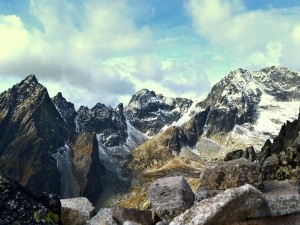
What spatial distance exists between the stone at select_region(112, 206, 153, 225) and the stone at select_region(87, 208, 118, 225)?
308 millimetres

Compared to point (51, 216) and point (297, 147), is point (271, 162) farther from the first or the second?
point (51, 216)

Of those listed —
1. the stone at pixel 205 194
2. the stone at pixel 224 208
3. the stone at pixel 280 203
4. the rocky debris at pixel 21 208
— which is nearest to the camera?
the stone at pixel 224 208

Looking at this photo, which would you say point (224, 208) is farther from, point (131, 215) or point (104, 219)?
point (104, 219)

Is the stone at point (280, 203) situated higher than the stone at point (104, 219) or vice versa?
the stone at point (104, 219)

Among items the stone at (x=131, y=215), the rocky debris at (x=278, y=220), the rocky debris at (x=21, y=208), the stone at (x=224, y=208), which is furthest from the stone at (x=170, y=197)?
the rocky debris at (x=21, y=208)

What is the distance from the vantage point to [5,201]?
1262 centimetres

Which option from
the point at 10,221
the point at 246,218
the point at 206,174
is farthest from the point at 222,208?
the point at 10,221

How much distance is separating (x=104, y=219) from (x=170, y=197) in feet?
11.9

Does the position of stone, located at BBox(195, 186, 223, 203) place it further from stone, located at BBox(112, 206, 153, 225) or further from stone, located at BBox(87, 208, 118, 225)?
stone, located at BBox(87, 208, 118, 225)

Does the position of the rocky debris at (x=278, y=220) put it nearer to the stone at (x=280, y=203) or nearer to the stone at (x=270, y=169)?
the stone at (x=280, y=203)

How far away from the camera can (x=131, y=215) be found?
59.4 ft

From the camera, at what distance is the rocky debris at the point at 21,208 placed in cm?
1216

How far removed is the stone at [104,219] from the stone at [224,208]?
6.43m

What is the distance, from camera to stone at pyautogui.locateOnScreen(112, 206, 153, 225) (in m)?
18.0
